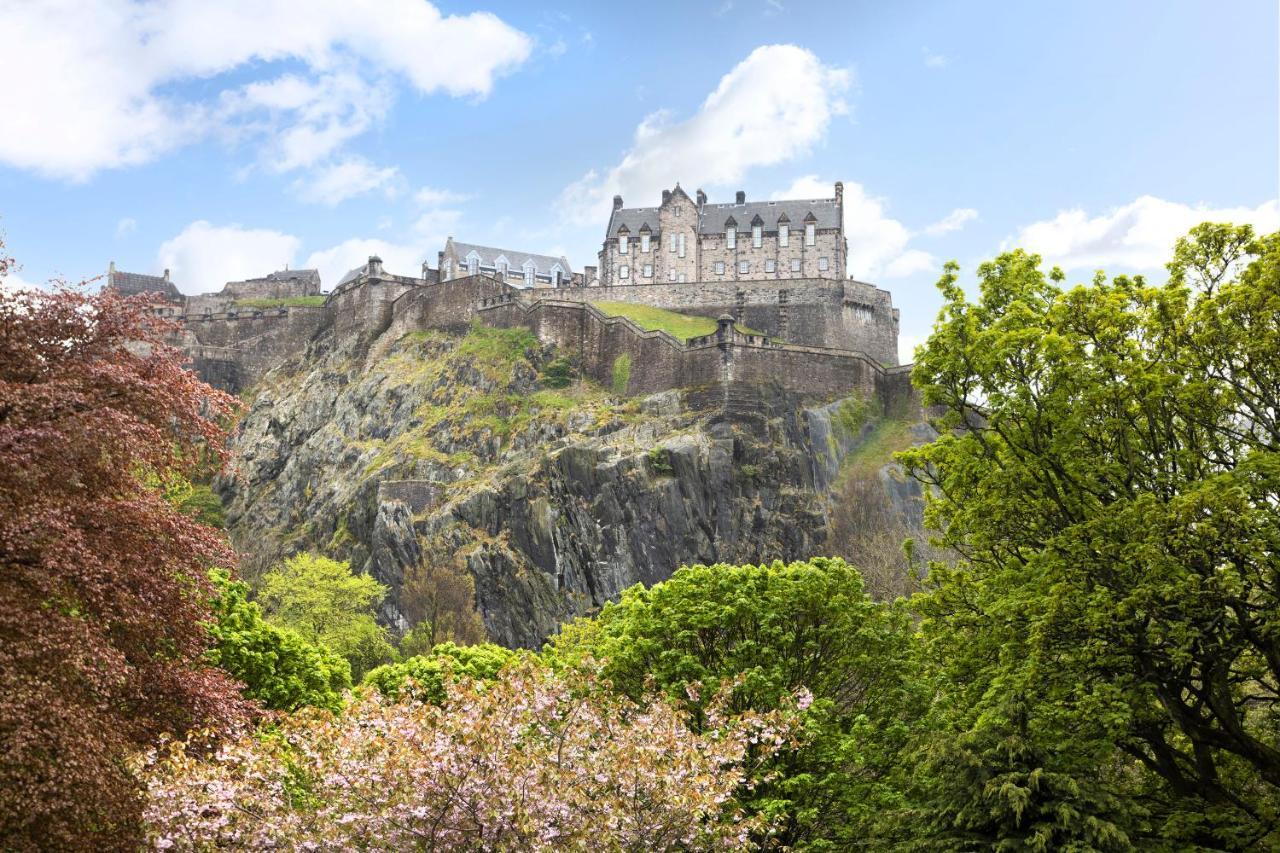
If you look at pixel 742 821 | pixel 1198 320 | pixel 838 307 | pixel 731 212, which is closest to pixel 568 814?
pixel 742 821

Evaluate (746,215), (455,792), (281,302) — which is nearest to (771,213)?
(746,215)

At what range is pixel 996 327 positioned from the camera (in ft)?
68.6

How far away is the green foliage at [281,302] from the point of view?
8906 cm

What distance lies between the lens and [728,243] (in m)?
85.2

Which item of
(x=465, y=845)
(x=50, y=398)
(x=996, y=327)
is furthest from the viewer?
(x=996, y=327)

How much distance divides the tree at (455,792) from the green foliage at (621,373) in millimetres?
50621

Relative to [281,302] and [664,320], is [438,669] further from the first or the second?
[281,302]

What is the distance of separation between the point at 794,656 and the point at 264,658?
11584 mm

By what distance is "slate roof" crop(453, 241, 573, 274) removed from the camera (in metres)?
94.1

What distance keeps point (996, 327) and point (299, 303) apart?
77.1 meters

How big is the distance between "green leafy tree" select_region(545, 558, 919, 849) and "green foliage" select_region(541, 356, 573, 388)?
1704 inches

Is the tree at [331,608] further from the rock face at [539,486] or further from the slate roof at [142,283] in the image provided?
the slate roof at [142,283]

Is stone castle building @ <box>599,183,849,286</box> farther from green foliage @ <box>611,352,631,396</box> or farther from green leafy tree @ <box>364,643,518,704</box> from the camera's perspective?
green leafy tree @ <box>364,643,518,704</box>

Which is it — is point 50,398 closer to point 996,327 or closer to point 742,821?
point 742,821
